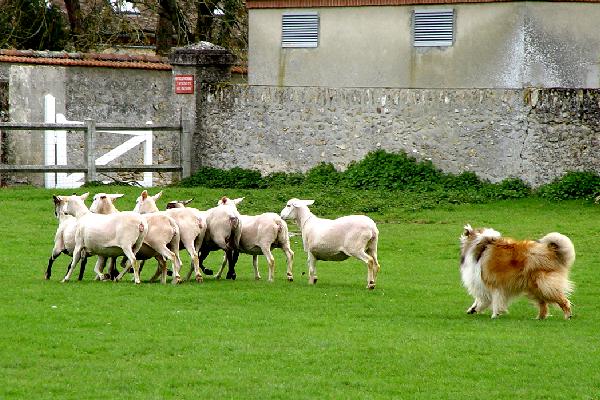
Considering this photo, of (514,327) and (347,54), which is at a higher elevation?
(347,54)

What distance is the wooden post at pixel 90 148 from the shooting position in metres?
28.2

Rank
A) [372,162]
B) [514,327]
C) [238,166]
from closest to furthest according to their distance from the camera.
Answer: [514,327]
[372,162]
[238,166]

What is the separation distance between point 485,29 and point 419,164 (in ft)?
9.86

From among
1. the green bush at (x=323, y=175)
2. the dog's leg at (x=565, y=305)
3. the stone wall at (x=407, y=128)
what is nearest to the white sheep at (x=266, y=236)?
the dog's leg at (x=565, y=305)

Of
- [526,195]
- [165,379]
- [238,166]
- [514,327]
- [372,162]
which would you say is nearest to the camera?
[165,379]

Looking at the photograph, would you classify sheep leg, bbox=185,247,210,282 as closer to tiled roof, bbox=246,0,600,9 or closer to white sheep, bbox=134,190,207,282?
white sheep, bbox=134,190,207,282

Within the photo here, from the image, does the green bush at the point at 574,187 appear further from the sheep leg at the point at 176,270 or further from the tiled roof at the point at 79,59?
the sheep leg at the point at 176,270

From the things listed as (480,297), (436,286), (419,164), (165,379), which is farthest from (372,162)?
(165,379)

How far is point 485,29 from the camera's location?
26.8m

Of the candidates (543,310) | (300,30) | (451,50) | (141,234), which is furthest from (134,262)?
(300,30)

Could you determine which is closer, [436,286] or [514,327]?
[514,327]

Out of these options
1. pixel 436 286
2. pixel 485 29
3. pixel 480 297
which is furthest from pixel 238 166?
pixel 480 297

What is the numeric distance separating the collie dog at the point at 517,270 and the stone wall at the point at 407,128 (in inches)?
449

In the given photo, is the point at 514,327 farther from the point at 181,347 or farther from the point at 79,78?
the point at 79,78
